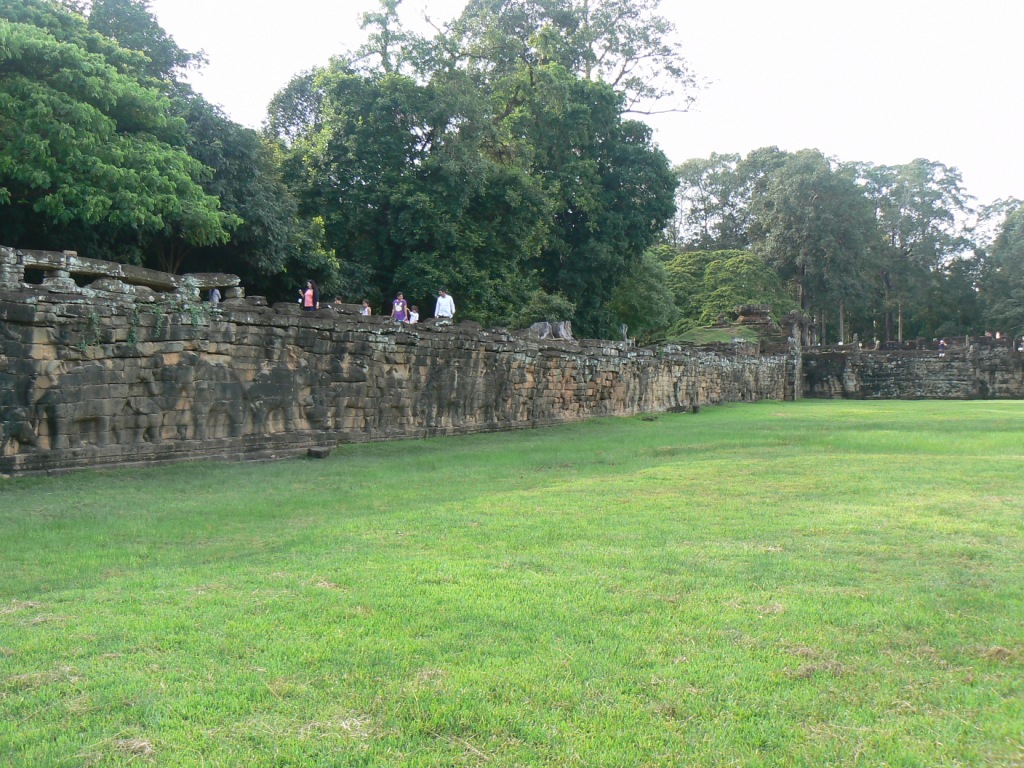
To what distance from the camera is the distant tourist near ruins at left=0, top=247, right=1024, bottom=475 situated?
9.36 metres

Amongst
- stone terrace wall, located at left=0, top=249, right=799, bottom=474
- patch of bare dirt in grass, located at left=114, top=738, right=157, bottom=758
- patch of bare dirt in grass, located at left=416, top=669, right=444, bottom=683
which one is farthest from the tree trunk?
patch of bare dirt in grass, located at left=114, top=738, right=157, bottom=758

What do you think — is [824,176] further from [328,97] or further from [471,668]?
[471,668]

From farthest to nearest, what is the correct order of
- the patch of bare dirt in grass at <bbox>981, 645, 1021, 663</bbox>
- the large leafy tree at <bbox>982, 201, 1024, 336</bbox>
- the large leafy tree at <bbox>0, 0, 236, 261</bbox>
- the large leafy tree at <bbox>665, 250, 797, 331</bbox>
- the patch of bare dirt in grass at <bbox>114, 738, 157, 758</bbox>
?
the large leafy tree at <bbox>982, 201, 1024, 336</bbox>, the large leafy tree at <bbox>665, 250, 797, 331</bbox>, the large leafy tree at <bbox>0, 0, 236, 261</bbox>, the patch of bare dirt in grass at <bbox>981, 645, 1021, 663</bbox>, the patch of bare dirt in grass at <bbox>114, 738, 157, 758</bbox>

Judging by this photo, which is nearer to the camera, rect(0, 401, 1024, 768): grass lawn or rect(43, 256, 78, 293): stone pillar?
rect(0, 401, 1024, 768): grass lawn

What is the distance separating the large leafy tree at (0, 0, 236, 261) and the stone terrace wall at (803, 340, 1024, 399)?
3504 centimetres

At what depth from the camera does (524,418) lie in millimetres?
18781

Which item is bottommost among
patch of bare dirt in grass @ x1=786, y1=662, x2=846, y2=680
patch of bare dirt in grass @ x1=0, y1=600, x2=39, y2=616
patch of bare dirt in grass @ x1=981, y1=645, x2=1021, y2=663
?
patch of bare dirt in grass @ x1=0, y1=600, x2=39, y2=616

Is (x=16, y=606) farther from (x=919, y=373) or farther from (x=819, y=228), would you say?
(x=819, y=228)

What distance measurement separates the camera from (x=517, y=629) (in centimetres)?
386

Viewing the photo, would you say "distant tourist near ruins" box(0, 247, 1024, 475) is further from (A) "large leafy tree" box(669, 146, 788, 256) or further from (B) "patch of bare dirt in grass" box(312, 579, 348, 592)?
(A) "large leafy tree" box(669, 146, 788, 256)

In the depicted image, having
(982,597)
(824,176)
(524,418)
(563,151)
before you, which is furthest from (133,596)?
(824,176)

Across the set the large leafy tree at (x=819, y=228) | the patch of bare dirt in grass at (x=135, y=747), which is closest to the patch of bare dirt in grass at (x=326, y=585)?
the patch of bare dirt in grass at (x=135, y=747)

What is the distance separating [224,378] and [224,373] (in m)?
0.07

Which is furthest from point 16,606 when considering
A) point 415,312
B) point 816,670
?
point 415,312
